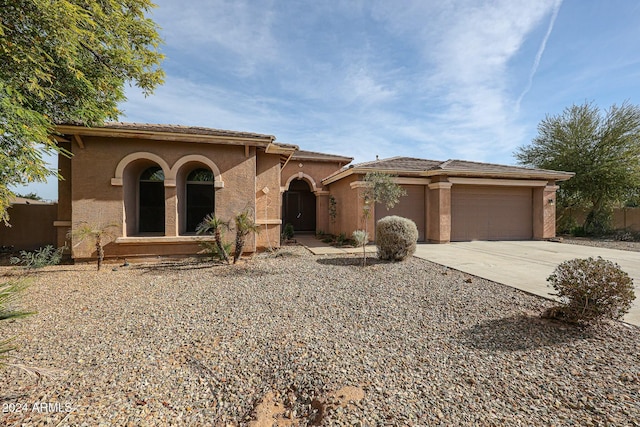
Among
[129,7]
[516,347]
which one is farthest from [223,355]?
[129,7]

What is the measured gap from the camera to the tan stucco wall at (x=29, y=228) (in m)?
10.7

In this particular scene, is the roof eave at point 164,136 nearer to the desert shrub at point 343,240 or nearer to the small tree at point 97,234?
the small tree at point 97,234

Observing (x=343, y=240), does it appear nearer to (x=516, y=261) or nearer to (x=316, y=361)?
(x=516, y=261)

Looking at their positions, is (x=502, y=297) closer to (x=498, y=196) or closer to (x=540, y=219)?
(x=498, y=196)

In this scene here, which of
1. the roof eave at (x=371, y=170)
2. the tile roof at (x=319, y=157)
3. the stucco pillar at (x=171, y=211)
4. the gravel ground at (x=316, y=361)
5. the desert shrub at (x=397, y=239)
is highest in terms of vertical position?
the tile roof at (x=319, y=157)

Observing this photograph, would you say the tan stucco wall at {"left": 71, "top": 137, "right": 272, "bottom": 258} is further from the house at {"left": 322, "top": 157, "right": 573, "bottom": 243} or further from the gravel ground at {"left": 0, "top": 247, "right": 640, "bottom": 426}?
the house at {"left": 322, "top": 157, "right": 573, "bottom": 243}

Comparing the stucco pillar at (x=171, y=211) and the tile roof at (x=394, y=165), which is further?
the tile roof at (x=394, y=165)

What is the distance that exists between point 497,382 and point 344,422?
1884mm

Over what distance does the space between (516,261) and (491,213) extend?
637 centimetres

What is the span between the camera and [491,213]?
14930 millimetres

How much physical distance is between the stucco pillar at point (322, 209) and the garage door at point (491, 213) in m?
7.75

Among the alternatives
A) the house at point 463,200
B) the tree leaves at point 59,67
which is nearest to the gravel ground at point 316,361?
the tree leaves at point 59,67

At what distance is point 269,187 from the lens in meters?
11.3

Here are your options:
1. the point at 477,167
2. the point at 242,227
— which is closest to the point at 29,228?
the point at 242,227
